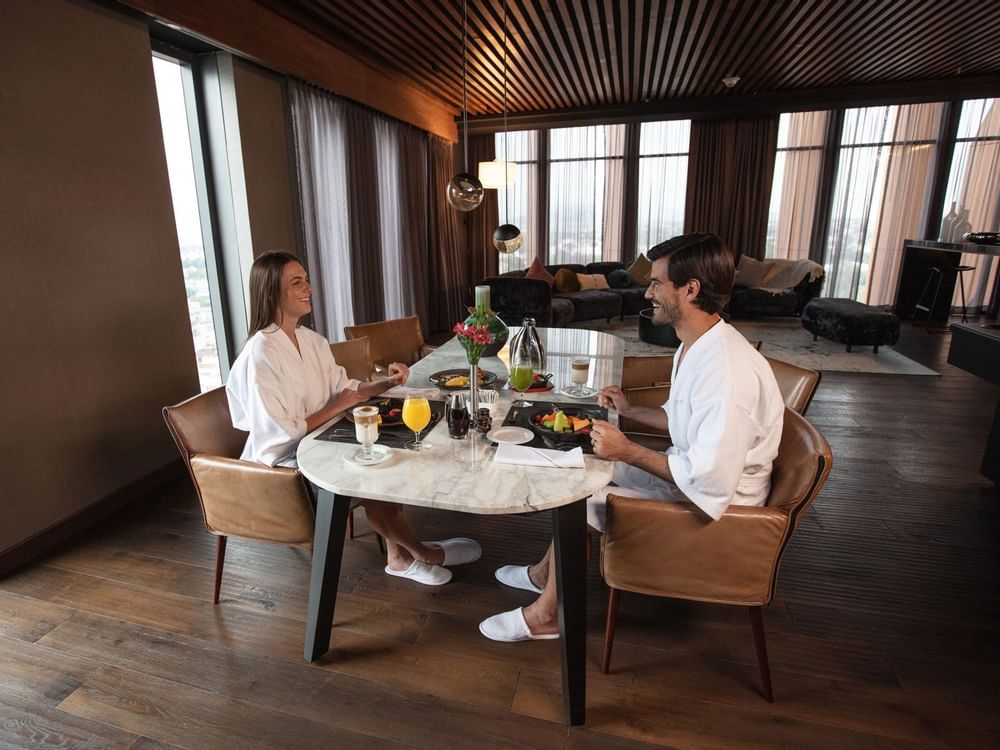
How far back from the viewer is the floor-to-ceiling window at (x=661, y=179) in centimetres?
781

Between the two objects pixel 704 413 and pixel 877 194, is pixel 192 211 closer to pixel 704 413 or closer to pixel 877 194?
pixel 704 413

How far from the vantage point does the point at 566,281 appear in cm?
741

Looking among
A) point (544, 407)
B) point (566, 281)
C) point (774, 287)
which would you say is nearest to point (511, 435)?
point (544, 407)

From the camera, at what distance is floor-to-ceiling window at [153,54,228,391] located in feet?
9.95

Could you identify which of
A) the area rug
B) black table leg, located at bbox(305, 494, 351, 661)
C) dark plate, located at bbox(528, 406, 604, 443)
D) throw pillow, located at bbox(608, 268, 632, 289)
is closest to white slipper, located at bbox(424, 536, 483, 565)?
black table leg, located at bbox(305, 494, 351, 661)

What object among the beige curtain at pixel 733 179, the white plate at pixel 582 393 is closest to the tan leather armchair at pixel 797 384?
the white plate at pixel 582 393

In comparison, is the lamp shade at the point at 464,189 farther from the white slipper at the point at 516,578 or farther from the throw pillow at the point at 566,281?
the throw pillow at the point at 566,281

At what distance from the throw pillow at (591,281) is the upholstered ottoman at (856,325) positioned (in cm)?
271

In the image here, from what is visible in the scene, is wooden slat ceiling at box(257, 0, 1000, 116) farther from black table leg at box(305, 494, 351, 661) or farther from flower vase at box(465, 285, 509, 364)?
black table leg at box(305, 494, 351, 661)

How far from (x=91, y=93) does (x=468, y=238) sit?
6182 mm

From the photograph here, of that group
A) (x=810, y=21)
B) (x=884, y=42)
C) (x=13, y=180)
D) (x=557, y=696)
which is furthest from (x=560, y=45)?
(x=557, y=696)

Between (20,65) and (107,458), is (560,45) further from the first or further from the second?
(107,458)

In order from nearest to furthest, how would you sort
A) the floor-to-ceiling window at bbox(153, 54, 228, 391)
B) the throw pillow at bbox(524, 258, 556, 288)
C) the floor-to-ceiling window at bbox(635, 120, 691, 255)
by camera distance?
the floor-to-ceiling window at bbox(153, 54, 228, 391), the throw pillow at bbox(524, 258, 556, 288), the floor-to-ceiling window at bbox(635, 120, 691, 255)

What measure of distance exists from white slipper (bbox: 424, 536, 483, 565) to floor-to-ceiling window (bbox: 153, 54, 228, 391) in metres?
1.90
